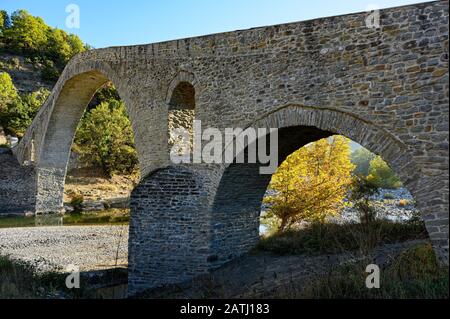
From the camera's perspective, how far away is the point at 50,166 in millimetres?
22203

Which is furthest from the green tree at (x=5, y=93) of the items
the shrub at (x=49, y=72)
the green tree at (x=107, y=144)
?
the shrub at (x=49, y=72)

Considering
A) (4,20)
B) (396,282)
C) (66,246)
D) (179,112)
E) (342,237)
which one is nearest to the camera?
(396,282)

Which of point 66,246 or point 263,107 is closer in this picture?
point 263,107

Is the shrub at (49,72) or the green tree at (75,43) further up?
the green tree at (75,43)

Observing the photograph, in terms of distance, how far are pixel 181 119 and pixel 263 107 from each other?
9.93 feet

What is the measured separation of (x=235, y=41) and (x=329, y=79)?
226cm

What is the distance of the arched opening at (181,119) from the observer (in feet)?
31.5

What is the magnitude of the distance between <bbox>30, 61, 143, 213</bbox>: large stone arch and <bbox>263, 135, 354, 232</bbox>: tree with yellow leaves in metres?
8.10

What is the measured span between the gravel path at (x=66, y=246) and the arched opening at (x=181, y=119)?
258 centimetres

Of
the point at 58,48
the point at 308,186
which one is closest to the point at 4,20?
the point at 58,48

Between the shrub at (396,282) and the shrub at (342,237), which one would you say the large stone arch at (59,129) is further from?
the shrub at (396,282)

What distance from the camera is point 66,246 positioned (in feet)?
42.2

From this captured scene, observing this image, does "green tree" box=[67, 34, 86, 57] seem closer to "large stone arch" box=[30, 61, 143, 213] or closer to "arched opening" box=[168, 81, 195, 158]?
"large stone arch" box=[30, 61, 143, 213]

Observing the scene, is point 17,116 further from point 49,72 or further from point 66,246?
point 66,246
